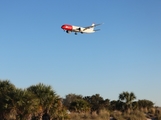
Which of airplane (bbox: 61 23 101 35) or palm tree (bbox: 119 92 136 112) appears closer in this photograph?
airplane (bbox: 61 23 101 35)

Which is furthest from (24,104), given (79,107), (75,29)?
(79,107)

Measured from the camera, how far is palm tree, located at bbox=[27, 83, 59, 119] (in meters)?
33.6

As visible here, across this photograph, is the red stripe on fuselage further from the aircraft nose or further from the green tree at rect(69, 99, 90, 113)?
the green tree at rect(69, 99, 90, 113)

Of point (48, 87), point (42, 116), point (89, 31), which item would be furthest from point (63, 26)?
point (42, 116)

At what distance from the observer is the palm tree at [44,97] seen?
3359 cm

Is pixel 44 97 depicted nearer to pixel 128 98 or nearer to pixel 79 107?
pixel 79 107

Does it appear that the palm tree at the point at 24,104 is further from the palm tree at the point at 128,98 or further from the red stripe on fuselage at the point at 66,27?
the palm tree at the point at 128,98

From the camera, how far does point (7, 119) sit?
31984 mm

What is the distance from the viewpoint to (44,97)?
3378 cm

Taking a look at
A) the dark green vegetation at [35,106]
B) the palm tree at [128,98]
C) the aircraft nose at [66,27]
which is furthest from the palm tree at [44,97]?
the palm tree at [128,98]

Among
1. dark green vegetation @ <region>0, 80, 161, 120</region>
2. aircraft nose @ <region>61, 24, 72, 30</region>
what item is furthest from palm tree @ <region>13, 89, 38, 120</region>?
aircraft nose @ <region>61, 24, 72, 30</region>

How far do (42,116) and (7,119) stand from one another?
3.92 meters

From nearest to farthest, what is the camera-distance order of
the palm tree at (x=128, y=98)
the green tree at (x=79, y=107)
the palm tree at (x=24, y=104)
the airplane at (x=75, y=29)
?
the palm tree at (x=24, y=104), the airplane at (x=75, y=29), the green tree at (x=79, y=107), the palm tree at (x=128, y=98)

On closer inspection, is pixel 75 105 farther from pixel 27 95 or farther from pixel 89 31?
pixel 27 95
